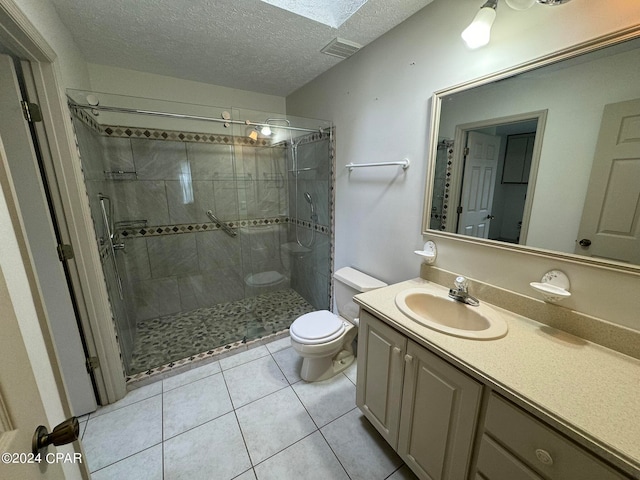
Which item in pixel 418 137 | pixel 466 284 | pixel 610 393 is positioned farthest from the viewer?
pixel 418 137

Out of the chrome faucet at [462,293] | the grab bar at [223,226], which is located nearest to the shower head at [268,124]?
the grab bar at [223,226]

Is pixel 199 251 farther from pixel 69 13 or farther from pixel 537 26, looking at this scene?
pixel 537 26

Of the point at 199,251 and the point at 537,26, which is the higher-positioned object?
the point at 537,26

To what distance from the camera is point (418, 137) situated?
164cm

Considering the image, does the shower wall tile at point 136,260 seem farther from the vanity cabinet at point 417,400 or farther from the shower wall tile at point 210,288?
the vanity cabinet at point 417,400

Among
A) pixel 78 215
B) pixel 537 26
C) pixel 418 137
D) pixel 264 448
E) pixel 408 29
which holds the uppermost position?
pixel 408 29

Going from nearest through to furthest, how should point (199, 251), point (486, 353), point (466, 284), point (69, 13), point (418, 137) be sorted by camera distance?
point (486, 353) → point (466, 284) → point (69, 13) → point (418, 137) → point (199, 251)

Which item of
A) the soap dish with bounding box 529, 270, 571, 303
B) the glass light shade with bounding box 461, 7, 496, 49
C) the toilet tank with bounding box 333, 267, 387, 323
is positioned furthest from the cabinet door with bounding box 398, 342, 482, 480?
the glass light shade with bounding box 461, 7, 496, 49

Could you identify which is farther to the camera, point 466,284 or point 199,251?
point 199,251

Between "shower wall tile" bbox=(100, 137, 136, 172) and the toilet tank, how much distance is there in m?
2.21

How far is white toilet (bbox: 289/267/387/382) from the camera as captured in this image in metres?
1.79

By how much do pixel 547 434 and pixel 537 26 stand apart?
5.11ft

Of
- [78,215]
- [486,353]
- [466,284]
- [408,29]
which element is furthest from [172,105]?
[486,353]

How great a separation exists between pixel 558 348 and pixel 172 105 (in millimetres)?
3045
